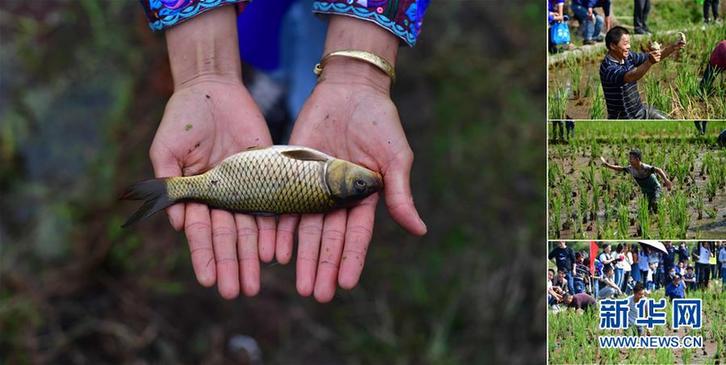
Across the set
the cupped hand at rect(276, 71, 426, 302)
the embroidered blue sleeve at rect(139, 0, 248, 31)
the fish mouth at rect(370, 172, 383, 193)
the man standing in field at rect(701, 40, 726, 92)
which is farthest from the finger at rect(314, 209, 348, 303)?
the man standing in field at rect(701, 40, 726, 92)

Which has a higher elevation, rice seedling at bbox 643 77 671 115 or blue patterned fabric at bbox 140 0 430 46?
blue patterned fabric at bbox 140 0 430 46

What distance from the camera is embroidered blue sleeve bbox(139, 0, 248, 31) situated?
2.03 m

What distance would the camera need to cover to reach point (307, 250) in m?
1.99

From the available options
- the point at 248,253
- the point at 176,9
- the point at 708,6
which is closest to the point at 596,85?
the point at 708,6

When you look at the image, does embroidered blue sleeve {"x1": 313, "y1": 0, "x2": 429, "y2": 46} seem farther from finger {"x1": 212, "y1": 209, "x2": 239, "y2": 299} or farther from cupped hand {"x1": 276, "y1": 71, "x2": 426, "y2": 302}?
finger {"x1": 212, "y1": 209, "x2": 239, "y2": 299}

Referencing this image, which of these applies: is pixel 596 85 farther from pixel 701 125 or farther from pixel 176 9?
pixel 176 9

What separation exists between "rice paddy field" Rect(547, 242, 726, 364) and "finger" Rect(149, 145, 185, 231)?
A: 815 millimetres

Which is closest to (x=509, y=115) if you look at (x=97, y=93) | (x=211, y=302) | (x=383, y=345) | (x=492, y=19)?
(x=492, y=19)

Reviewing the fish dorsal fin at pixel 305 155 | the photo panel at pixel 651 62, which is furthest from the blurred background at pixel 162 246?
the photo panel at pixel 651 62

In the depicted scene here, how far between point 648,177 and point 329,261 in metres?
0.67

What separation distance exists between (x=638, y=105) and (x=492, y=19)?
8.06 feet

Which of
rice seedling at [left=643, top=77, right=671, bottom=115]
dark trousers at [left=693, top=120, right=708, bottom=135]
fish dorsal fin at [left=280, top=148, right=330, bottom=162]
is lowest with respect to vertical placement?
fish dorsal fin at [left=280, top=148, right=330, bottom=162]

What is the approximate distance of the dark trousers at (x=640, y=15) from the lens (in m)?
1.75

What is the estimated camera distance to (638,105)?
174 cm
